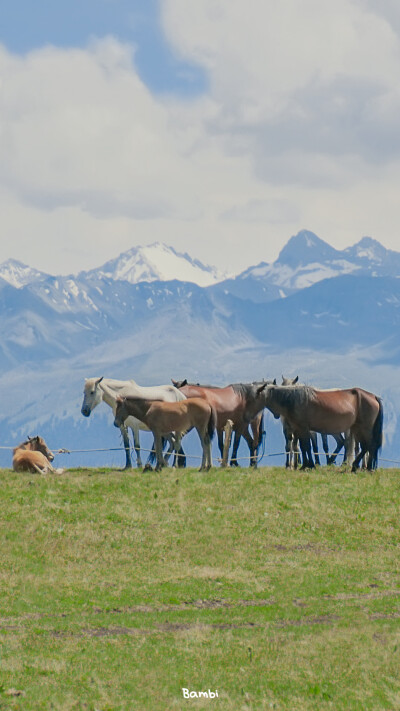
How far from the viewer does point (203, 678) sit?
59.6 ft

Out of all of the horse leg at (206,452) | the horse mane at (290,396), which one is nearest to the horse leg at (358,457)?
the horse mane at (290,396)

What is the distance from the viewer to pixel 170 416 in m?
36.8

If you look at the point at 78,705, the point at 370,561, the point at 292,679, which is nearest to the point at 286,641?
the point at 292,679

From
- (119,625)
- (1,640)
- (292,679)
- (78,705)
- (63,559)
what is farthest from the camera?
(63,559)

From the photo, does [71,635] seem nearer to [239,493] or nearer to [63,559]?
[63,559]

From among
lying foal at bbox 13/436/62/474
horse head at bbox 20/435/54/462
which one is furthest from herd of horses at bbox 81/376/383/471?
lying foal at bbox 13/436/62/474

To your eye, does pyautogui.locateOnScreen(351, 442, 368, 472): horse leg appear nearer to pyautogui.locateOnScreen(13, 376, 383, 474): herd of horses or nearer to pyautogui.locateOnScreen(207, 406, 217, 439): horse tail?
pyautogui.locateOnScreen(13, 376, 383, 474): herd of horses

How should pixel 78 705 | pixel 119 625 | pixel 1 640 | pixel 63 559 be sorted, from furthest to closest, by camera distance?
pixel 63 559 < pixel 119 625 < pixel 1 640 < pixel 78 705

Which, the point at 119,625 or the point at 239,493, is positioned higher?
the point at 239,493

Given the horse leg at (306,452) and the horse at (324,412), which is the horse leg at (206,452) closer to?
the horse at (324,412)

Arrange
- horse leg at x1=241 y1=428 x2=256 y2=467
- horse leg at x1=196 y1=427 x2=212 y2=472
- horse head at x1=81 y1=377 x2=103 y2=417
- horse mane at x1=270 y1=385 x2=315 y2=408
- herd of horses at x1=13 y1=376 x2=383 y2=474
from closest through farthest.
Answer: herd of horses at x1=13 y1=376 x2=383 y2=474
horse leg at x1=196 y1=427 x2=212 y2=472
horse mane at x1=270 y1=385 x2=315 y2=408
horse head at x1=81 y1=377 x2=103 y2=417
horse leg at x1=241 y1=428 x2=256 y2=467

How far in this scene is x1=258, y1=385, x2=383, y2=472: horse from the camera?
127ft

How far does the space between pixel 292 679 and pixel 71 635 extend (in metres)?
5.47

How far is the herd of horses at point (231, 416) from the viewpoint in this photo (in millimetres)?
37281
